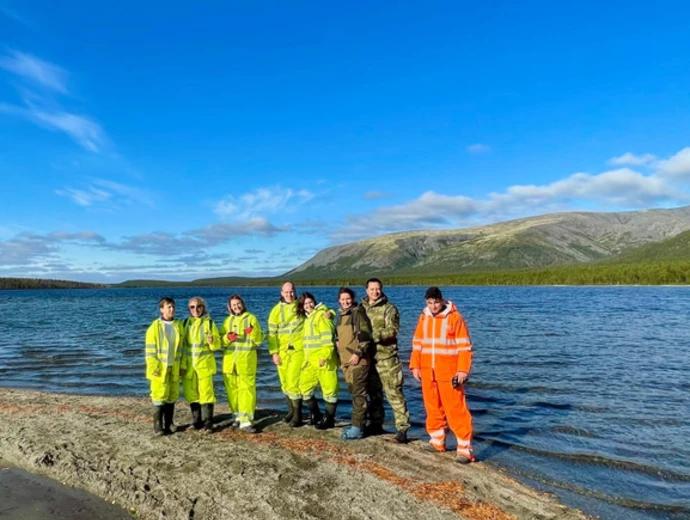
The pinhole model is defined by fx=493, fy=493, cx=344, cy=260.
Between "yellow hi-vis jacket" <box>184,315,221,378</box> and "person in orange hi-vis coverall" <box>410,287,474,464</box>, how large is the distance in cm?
412

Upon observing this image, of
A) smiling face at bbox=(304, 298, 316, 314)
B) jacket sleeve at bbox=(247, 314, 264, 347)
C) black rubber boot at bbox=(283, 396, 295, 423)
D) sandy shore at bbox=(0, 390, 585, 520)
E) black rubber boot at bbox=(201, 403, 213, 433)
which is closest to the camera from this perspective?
sandy shore at bbox=(0, 390, 585, 520)

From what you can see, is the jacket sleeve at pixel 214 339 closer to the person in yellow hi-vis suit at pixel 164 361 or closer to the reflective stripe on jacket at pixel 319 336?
the person in yellow hi-vis suit at pixel 164 361

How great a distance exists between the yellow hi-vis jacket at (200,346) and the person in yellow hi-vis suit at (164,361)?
7.5 inches

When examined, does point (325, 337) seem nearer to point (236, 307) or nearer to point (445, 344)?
point (236, 307)

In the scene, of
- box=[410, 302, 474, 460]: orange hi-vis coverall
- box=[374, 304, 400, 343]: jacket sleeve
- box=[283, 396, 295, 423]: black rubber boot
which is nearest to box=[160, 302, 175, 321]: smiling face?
box=[283, 396, 295, 423]: black rubber boot

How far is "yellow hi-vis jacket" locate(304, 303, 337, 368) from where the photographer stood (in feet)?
32.0

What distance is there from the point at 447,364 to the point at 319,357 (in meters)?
2.65

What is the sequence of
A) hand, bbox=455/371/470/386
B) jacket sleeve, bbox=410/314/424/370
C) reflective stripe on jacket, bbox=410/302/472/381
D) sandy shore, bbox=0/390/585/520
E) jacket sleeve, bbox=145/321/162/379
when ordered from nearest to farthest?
1. sandy shore, bbox=0/390/585/520
2. hand, bbox=455/371/470/386
3. reflective stripe on jacket, bbox=410/302/472/381
4. jacket sleeve, bbox=410/314/424/370
5. jacket sleeve, bbox=145/321/162/379

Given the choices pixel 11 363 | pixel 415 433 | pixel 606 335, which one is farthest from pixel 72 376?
pixel 606 335

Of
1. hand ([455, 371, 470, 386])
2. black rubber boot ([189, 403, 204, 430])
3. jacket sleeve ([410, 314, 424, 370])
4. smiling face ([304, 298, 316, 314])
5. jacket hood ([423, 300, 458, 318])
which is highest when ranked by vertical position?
smiling face ([304, 298, 316, 314])

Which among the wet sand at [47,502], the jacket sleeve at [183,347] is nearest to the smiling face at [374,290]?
the jacket sleeve at [183,347]

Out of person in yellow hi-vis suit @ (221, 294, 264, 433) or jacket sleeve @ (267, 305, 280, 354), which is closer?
person in yellow hi-vis suit @ (221, 294, 264, 433)

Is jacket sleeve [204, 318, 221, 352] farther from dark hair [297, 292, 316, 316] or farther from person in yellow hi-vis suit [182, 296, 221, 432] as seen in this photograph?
dark hair [297, 292, 316, 316]

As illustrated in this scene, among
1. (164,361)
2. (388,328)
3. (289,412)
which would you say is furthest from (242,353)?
(388,328)
